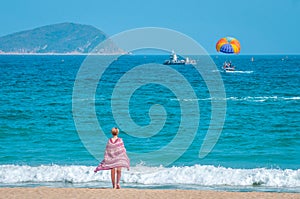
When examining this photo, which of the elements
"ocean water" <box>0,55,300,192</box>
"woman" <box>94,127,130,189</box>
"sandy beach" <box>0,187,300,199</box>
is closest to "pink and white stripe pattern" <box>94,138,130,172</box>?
"woman" <box>94,127,130,189</box>

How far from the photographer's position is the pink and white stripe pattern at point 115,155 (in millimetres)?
12398

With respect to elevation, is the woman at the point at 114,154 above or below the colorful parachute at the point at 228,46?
below

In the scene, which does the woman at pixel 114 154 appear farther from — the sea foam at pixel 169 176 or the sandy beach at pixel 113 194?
the sea foam at pixel 169 176

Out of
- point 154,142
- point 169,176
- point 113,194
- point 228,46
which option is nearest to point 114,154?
point 113,194

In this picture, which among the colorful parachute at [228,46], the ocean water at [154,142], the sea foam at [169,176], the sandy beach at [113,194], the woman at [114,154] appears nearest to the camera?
the woman at [114,154]

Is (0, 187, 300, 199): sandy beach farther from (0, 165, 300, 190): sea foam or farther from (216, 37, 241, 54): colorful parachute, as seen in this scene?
(216, 37, 241, 54): colorful parachute

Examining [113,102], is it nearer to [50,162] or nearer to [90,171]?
[50,162]

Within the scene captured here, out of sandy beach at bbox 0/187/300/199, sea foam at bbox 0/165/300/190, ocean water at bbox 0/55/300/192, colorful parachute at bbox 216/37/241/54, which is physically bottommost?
sandy beach at bbox 0/187/300/199

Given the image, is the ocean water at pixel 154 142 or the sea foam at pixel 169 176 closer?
the sea foam at pixel 169 176

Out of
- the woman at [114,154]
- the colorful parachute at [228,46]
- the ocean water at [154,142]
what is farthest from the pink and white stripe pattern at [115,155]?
the colorful parachute at [228,46]

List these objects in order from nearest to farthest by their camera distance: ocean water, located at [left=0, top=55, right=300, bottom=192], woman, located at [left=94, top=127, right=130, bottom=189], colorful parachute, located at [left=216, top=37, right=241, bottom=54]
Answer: woman, located at [left=94, top=127, right=130, bottom=189] < ocean water, located at [left=0, top=55, right=300, bottom=192] < colorful parachute, located at [left=216, top=37, right=241, bottom=54]

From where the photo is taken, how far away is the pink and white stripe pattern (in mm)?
12398

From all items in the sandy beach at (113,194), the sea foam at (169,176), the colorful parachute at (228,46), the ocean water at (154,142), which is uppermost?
the colorful parachute at (228,46)

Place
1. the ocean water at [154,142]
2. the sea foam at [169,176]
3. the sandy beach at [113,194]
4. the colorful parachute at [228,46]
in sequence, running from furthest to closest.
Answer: the colorful parachute at [228,46], the ocean water at [154,142], the sea foam at [169,176], the sandy beach at [113,194]
